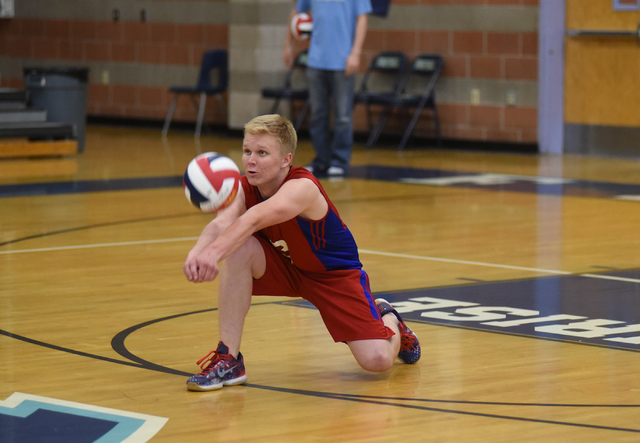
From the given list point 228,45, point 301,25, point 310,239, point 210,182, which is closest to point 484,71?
point 301,25

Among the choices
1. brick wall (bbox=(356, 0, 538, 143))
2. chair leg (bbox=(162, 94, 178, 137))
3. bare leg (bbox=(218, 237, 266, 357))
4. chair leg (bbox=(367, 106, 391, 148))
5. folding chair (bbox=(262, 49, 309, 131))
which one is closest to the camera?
bare leg (bbox=(218, 237, 266, 357))

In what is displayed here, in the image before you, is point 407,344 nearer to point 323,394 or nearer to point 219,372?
point 323,394

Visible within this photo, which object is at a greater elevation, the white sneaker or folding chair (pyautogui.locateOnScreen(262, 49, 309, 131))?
folding chair (pyautogui.locateOnScreen(262, 49, 309, 131))

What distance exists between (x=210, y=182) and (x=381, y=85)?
9781 millimetres

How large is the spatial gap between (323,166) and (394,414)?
680 cm

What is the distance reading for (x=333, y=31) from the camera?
31.2 ft

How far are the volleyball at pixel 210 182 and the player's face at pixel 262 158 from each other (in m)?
0.06

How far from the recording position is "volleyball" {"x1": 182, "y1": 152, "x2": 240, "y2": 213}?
340 centimetres

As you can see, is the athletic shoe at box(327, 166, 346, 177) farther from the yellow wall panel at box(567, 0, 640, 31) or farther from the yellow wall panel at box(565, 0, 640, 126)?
the yellow wall panel at box(567, 0, 640, 31)

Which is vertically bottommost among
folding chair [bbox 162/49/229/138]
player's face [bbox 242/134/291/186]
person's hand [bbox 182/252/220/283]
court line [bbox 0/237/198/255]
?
court line [bbox 0/237/198/255]

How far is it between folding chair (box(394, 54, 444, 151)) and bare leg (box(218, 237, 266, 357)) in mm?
8842

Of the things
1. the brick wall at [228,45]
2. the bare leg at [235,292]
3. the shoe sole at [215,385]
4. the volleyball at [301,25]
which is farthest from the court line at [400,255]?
the brick wall at [228,45]

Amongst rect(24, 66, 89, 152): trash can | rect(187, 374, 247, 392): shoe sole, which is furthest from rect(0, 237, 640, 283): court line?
rect(24, 66, 89, 152): trash can

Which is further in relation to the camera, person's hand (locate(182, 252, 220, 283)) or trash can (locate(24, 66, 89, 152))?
trash can (locate(24, 66, 89, 152))
